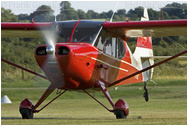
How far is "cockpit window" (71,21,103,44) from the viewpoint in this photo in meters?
11.6

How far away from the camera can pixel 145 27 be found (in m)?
12.9

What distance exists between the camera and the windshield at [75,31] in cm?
1165

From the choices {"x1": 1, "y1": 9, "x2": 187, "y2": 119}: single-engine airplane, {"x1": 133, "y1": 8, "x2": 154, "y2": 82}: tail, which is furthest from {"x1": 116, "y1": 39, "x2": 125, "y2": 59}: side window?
{"x1": 133, "y1": 8, "x2": 154, "y2": 82}: tail

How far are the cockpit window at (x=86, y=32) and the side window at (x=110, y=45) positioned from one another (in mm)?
173

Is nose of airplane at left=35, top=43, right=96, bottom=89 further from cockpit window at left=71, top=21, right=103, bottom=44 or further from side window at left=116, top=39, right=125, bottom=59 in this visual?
side window at left=116, top=39, right=125, bottom=59

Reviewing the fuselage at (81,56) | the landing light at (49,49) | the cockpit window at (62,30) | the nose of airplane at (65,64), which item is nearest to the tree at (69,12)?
the fuselage at (81,56)

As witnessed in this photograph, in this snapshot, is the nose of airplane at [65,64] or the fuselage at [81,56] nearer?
the nose of airplane at [65,64]

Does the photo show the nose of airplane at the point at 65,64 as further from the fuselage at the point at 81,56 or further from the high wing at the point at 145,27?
the high wing at the point at 145,27

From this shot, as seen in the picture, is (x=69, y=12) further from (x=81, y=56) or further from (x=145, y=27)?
(x=81, y=56)

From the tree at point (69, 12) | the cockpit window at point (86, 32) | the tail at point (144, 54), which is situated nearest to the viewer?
the cockpit window at point (86, 32)

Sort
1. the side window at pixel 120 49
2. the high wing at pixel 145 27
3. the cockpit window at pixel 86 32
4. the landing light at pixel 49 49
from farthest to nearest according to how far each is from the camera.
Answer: the side window at pixel 120 49 < the high wing at pixel 145 27 < the cockpit window at pixel 86 32 < the landing light at pixel 49 49

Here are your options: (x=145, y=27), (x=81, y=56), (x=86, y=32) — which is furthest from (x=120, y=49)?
(x=81, y=56)

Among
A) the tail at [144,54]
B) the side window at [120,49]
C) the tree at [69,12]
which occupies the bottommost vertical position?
the tree at [69,12]

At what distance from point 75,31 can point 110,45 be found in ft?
4.48
